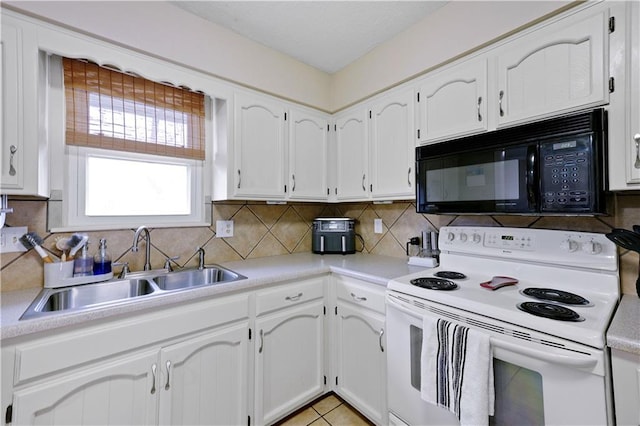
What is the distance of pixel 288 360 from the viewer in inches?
61.8

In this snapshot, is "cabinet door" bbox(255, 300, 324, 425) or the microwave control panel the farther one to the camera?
"cabinet door" bbox(255, 300, 324, 425)

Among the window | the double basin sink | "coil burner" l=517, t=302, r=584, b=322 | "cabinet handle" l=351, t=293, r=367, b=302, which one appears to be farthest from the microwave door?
the window

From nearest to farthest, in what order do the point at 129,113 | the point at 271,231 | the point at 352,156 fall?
1. the point at 129,113
2. the point at 352,156
3. the point at 271,231

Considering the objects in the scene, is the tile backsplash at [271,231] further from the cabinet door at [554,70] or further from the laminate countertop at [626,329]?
the cabinet door at [554,70]

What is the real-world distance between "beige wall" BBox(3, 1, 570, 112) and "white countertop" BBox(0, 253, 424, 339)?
118cm

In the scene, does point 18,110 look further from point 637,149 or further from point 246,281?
point 637,149

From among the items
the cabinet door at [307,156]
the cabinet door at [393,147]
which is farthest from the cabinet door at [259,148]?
the cabinet door at [393,147]

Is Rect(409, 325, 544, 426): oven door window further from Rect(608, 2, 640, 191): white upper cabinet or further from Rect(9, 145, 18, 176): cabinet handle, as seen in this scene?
Rect(9, 145, 18, 176): cabinet handle

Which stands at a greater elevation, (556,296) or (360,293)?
(556,296)

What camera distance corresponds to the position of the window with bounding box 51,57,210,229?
1.42 meters

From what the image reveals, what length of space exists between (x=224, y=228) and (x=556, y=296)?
1.84m

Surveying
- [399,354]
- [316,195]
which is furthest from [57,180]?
[399,354]

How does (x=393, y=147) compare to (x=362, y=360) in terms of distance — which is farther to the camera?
(x=393, y=147)

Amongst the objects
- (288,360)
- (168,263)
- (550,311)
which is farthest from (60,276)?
(550,311)
